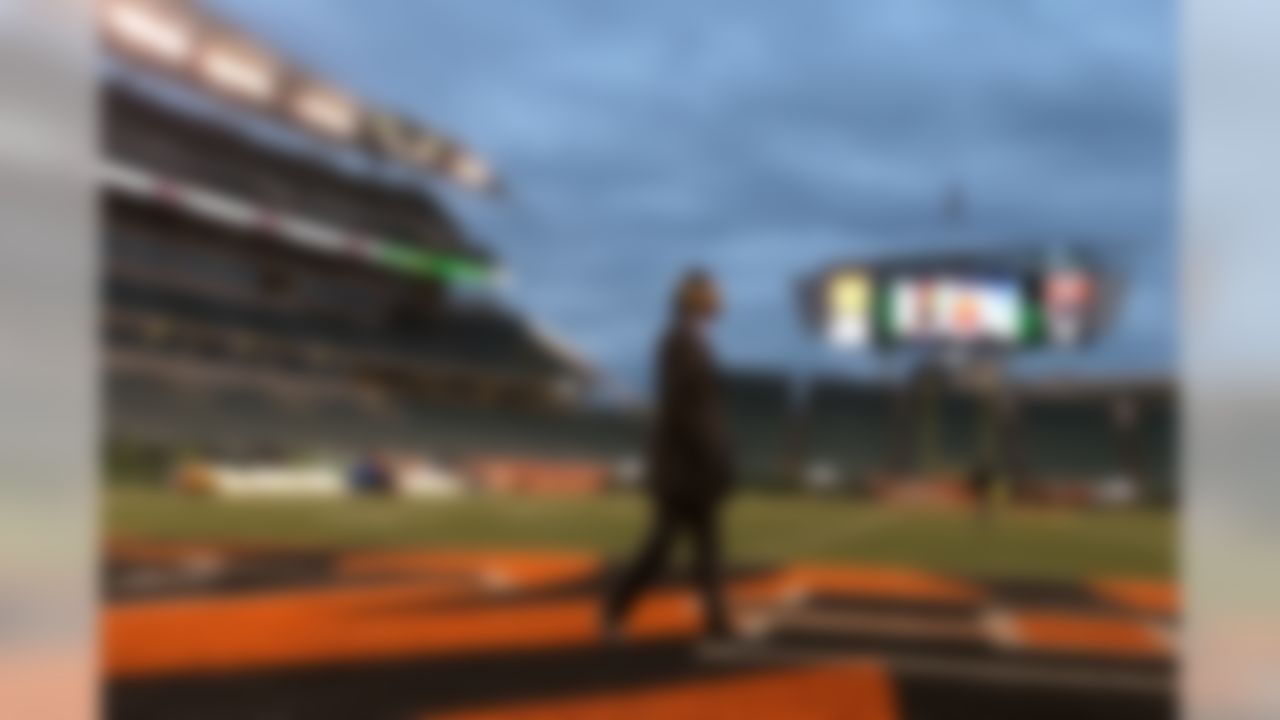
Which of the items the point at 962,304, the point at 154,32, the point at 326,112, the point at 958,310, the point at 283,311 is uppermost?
the point at 154,32

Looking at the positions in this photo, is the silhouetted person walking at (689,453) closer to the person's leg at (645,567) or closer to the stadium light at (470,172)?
the person's leg at (645,567)

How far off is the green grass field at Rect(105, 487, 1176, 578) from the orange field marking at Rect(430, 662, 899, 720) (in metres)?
6.04

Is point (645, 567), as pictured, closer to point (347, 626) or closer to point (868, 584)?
point (347, 626)

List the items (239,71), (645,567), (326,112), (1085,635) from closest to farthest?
1. (645,567)
2. (1085,635)
3. (239,71)
4. (326,112)

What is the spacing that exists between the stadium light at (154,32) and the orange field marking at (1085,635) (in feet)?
105

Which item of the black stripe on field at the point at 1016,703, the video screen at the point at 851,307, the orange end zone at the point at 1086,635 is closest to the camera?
the black stripe on field at the point at 1016,703

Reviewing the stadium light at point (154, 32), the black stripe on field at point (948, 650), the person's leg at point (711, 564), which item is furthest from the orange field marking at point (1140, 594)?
the stadium light at point (154, 32)

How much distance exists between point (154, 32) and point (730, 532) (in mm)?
27103

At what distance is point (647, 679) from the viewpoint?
14.8 feet

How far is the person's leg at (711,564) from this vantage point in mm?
5039

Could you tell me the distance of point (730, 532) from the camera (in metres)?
15.4

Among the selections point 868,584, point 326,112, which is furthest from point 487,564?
point 326,112

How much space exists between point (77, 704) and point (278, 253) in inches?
1726

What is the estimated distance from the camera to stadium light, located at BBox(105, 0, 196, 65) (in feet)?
107
